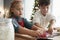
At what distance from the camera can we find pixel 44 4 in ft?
4.50

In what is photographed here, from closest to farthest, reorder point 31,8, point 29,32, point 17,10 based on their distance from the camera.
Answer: point 29,32 < point 17,10 < point 31,8

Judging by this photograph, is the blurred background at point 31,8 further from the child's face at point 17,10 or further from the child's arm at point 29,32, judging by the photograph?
the child's arm at point 29,32

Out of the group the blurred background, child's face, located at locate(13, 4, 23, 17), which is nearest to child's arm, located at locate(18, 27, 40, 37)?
child's face, located at locate(13, 4, 23, 17)

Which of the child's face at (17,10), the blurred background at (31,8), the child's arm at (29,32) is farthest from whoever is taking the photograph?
the blurred background at (31,8)

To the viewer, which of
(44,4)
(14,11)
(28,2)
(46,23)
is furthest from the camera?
(28,2)

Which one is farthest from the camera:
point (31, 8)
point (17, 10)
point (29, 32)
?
point (31, 8)

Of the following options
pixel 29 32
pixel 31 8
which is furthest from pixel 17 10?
pixel 31 8

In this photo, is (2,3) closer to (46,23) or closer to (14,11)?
(46,23)

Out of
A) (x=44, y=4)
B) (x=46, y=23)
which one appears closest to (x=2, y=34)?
(x=44, y=4)

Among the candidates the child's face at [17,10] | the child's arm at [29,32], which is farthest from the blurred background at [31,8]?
the child's arm at [29,32]

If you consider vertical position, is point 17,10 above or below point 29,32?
above

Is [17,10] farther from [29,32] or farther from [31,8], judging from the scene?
[31,8]

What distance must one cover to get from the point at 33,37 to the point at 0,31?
12.6 inches

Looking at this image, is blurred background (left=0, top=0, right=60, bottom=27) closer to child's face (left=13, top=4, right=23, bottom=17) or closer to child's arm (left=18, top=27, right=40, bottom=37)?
child's face (left=13, top=4, right=23, bottom=17)
